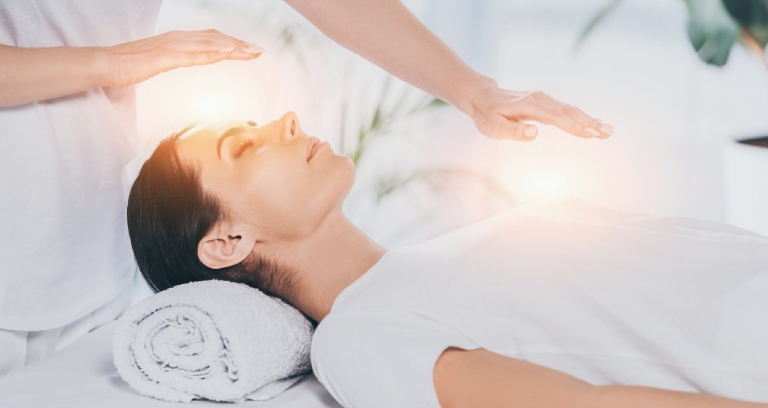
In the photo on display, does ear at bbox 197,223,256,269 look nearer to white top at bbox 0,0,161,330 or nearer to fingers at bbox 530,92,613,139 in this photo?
white top at bbox 0,0,161,330

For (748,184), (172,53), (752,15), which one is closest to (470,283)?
(172,53)

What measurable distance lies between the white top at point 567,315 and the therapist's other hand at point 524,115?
0.18 metres

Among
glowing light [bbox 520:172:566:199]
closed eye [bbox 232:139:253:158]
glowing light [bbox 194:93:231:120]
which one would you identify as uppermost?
closed eye [bbox 232:139:253:158]

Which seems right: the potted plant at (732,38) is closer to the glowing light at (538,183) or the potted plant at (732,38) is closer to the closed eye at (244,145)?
the glowing light at (538,183)

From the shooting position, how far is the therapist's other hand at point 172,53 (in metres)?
1.33

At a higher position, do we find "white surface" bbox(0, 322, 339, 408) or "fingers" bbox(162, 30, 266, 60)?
"fingers" bbox(162, 30, 266, 60)

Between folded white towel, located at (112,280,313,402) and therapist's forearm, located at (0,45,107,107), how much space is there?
379 millimetres

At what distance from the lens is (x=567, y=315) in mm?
1113

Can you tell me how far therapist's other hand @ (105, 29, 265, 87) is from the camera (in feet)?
4.37

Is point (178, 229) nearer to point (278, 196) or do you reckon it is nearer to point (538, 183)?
point (278, 196)

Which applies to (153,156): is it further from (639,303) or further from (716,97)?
(716,97)

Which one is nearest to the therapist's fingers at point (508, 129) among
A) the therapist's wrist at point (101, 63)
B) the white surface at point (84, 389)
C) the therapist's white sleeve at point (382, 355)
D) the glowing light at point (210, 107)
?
the therapist's white sleeve at point (382, 355)

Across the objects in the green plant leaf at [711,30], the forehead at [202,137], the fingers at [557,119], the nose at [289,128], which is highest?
the fingers at [557,119]

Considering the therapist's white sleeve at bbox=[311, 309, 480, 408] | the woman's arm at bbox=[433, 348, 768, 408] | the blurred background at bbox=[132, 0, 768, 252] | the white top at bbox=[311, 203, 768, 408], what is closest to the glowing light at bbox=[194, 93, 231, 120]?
the blurred background at bbox=[132, 0, 768, 252]
